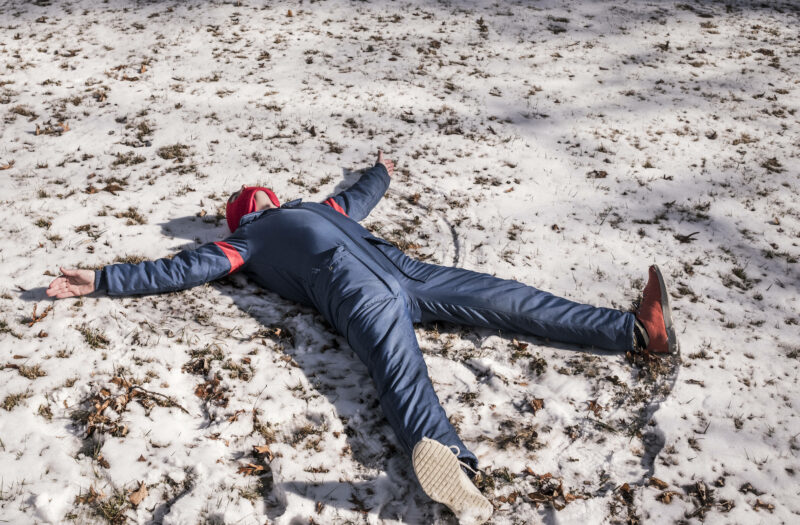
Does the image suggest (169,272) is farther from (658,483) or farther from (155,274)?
(658,483)

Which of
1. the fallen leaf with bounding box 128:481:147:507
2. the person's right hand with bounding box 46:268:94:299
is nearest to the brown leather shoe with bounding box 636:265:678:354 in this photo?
the fallen leaf with bounding box 128:481:147:507

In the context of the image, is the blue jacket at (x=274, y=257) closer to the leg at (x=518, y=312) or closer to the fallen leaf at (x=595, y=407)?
the leg at (x=518, y=312)

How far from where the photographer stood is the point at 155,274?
4.62 meters

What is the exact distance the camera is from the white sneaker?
3.14 m

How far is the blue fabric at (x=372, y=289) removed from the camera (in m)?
3.95

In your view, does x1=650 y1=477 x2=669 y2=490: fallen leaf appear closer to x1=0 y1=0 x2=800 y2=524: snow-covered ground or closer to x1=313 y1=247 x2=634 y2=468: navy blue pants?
→ x1=0 y1=0 x2=800 y2=524: snow-covered ground

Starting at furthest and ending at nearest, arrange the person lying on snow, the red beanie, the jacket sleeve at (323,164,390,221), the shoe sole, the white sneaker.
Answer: the jacket sleeve at (323,164,390,221) → the red beanie → the shoe sole → the person lying on snow → the white sneaker

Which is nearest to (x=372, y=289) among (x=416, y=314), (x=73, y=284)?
(x=416, y=314)

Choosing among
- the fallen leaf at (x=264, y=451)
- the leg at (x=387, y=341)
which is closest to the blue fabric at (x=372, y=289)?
the leg at (x=387, y=341)

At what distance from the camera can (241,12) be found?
10461mm

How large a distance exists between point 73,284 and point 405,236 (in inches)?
125

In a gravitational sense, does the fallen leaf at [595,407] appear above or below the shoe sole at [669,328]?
below

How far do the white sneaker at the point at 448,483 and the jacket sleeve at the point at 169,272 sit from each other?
2.51 m

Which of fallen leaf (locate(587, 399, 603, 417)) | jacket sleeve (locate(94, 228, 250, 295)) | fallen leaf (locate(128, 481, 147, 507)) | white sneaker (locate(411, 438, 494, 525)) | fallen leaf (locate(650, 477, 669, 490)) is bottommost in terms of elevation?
fallen leaf (locate(128, 481, 147, 507))
